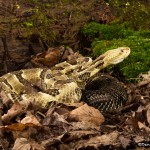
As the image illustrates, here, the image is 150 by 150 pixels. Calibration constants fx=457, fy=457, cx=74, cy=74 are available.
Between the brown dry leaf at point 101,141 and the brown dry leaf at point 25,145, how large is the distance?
39 centimetres

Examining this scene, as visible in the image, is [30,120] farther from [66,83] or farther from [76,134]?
[66,83]

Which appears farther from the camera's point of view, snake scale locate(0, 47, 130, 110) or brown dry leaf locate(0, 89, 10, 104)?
snake scale locate(0, 47, 130, 110)

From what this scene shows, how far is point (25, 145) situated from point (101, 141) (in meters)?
0.74

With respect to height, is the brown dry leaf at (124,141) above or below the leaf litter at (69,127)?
above

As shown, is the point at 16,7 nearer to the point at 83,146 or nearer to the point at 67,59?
the point at 67,59

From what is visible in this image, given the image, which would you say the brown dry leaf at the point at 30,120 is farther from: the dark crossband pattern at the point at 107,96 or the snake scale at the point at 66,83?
the dark crossband pattern at the point at 107,96

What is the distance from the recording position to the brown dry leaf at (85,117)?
16.2ft

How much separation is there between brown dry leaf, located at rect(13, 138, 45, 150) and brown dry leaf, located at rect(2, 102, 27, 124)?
1.82 ft

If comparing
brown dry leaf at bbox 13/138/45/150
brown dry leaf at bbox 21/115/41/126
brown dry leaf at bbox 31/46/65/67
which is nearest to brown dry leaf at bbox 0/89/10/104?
brown dry leaf at bbox 21/115/41/126

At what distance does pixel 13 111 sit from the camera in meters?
5.10

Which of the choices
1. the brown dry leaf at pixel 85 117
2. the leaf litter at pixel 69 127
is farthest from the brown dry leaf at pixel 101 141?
the brown dry leaf at pixel 85 117

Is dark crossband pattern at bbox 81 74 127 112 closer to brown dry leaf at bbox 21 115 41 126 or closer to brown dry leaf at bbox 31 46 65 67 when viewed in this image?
brown dry leaf at bbox 21 115 41 126

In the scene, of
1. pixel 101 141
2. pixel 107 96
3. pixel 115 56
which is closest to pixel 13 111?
pixel 101 141

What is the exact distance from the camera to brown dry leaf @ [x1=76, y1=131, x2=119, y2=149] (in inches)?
174
